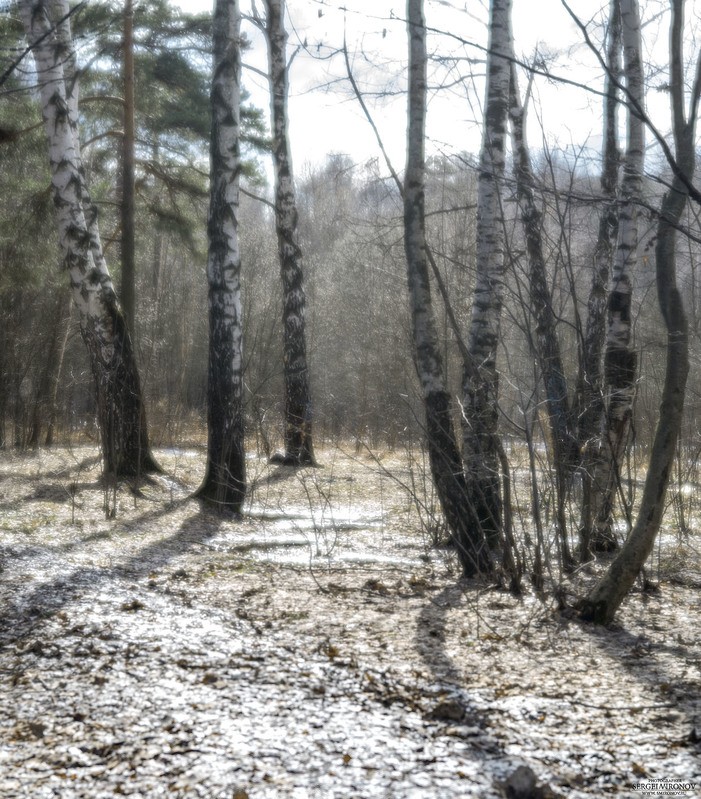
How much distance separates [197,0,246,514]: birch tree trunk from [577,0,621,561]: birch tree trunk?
345 centimetres

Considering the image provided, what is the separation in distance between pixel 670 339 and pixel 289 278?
9.57m

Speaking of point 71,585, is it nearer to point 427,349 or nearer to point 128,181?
point 427,349

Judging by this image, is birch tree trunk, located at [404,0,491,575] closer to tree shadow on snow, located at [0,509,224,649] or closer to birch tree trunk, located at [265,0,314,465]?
tree shadow on snow, located at [0,509,224,649]

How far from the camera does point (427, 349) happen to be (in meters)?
5.78

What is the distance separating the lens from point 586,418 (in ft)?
20.9

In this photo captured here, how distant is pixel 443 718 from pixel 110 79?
12.6 meters

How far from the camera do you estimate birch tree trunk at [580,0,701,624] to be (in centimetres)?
370

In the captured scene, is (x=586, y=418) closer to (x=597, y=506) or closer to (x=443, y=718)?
(x=597, y=506)

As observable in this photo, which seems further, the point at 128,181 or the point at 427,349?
the point at 128,181

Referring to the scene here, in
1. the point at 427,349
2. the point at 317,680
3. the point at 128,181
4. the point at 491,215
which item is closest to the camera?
the point at 317,680

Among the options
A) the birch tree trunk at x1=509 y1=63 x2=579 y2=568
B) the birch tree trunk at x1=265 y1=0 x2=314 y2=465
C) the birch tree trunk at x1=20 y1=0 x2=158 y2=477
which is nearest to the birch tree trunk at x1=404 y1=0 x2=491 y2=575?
the birch tree trunk at x1=509 y1=63 x2=579 y2=568

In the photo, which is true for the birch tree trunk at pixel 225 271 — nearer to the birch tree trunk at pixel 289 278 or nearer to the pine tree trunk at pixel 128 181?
the pine tree trunk at pixel 128 181

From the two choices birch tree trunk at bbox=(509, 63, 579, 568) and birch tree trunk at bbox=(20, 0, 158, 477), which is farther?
birch tree trunk at bbox=(20, 0, 158, 477)

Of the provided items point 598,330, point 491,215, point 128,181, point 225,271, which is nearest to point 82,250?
point 225,271
